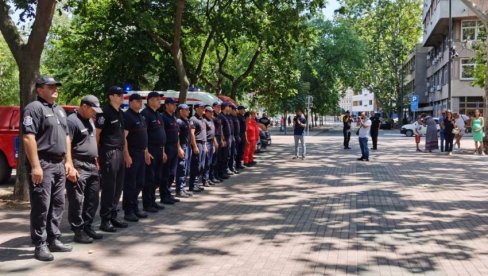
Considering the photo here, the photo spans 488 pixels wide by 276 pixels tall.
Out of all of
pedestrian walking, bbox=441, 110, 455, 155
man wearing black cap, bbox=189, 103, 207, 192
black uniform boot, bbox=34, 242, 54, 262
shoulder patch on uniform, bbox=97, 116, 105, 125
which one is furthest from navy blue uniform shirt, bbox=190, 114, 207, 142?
pedestrian walking, bbox=441, 110, 455, 155

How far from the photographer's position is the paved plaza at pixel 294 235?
18.5 feet

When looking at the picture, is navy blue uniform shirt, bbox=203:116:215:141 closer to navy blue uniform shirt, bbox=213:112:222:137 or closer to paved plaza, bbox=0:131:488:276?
navy blue uniform shirt, bbox=213:112:222:137

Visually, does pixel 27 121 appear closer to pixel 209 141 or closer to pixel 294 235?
pixel 294 235

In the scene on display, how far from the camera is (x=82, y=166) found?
6.45 m

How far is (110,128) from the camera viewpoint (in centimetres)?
704

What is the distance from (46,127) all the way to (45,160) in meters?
0.35

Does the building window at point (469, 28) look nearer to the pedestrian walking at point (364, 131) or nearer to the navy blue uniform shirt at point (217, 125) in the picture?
the pedestrian walking at point (364, 131)

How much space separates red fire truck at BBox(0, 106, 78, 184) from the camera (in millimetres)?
12000

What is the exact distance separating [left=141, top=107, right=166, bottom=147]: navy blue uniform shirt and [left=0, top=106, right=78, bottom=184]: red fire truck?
4039mm

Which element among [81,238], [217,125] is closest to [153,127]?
[81,238]

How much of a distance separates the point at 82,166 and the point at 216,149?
5956 millimetres

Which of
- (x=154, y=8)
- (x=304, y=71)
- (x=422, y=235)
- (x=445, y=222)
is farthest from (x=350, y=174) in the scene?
(x=304, y=71)

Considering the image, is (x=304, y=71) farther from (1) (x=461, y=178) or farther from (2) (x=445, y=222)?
(2) (x=445, y=222)

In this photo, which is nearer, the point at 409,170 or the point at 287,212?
the point at 287,212
